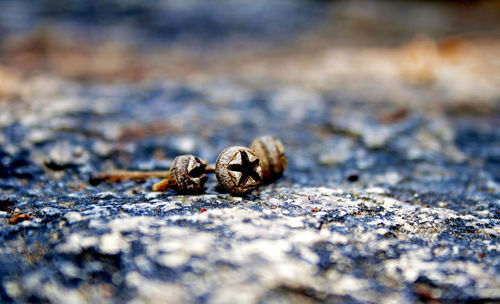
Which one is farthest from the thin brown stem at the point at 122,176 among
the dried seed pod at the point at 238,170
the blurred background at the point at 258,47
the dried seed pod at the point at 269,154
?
the blurred background at the point at 258,47

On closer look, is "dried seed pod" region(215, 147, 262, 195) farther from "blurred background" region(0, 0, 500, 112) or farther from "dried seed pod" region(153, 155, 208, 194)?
"blurred background" region(0, 0, 500, 112)

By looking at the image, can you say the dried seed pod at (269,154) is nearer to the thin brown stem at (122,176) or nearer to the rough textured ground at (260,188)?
the rough textured ground at (260,188)

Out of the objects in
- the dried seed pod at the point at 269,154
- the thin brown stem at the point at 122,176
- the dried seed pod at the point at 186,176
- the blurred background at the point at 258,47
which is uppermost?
the blurred background at the point at 258,47

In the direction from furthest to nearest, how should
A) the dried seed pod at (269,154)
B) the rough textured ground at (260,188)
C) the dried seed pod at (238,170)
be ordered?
the dried seed pod at (269,154) < the dried seed pod at (238,170) < the rough textured ground at (260,188)

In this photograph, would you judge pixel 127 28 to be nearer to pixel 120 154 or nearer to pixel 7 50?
pixel 7 50

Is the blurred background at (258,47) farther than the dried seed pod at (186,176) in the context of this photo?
Yes

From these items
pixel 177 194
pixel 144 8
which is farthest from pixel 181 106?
pixel 144 8

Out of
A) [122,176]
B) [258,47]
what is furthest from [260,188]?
[258,47]
